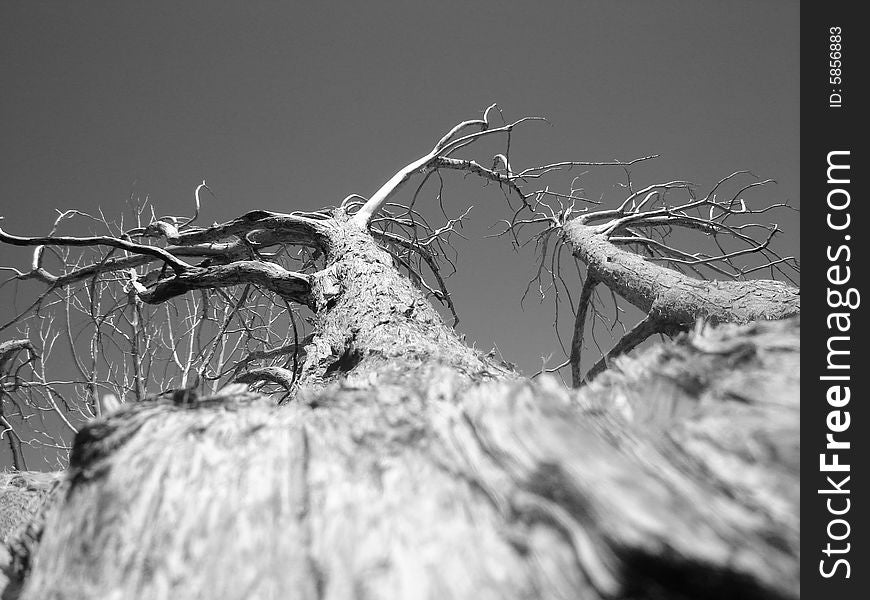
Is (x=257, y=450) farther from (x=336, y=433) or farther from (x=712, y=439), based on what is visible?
(x=712, y=439)

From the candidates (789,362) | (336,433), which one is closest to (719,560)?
(789,362)

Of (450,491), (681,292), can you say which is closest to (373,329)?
(450,491)

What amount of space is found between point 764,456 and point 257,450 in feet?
1.97

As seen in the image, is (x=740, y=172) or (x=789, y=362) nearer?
(x=789, y=362)

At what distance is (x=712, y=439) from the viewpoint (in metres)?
0.57

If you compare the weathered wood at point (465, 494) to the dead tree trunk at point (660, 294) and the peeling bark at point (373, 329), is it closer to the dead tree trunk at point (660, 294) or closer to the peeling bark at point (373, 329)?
the peeling bark at point (373, 329)

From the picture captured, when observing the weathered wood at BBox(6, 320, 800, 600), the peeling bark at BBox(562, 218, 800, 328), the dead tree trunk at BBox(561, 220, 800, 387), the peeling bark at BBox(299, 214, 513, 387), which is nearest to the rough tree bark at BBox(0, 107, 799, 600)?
the weathered wood at BBox(6, 320, 800, 600)

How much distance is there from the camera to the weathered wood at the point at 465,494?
475 mm

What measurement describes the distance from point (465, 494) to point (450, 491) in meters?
0.02

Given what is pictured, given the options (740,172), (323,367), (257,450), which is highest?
(740,172)

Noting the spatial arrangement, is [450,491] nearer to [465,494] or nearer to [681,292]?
[465,494]

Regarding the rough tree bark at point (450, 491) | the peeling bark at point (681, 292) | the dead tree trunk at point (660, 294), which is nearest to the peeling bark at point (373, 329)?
the rough tree bark at point (450, 491)

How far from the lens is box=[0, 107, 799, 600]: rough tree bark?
0.48m
